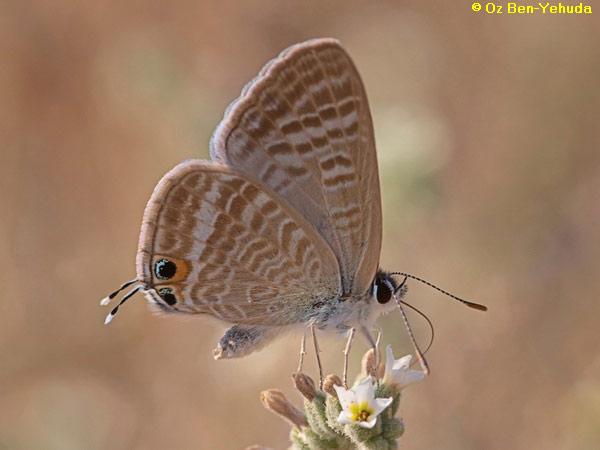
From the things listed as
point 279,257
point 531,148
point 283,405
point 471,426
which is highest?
point 279,257

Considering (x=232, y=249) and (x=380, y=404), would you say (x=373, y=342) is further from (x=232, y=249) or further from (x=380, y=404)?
(x=232, y=249)

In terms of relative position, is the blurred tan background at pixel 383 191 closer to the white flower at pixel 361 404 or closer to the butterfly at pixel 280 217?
the butterfly at pixel 280 217

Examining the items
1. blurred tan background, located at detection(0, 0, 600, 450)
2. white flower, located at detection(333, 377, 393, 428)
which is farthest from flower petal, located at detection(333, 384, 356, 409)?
blurred tan background, located at detection(0, 0, 600, 450)

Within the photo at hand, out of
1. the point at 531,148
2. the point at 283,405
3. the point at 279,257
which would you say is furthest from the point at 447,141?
the point at 283,405

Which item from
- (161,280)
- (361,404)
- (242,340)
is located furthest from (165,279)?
(361,404)

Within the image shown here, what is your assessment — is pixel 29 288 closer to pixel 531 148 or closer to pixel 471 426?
pixel 471 426

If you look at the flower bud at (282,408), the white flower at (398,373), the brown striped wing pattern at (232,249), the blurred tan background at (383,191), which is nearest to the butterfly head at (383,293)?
the brown striped wing pattern at (232,249)
